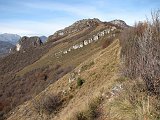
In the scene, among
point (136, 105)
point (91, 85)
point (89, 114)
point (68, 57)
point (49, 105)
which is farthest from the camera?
point (68, 57)

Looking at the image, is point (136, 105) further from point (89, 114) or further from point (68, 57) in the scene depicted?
point (68, 57)

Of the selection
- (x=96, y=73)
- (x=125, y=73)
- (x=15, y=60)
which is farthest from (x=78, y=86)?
(x=15, y=60)

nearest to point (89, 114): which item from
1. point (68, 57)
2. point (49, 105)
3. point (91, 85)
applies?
point (91, 85)

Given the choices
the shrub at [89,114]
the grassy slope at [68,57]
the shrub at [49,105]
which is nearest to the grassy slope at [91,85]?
the shrub at [89,114]

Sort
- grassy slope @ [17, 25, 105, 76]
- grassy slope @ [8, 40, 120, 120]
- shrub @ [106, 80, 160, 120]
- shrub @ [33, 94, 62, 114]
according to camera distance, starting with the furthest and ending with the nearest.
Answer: grassy slope @ [17, 25, 105, 76] → shrub @ [33, 94, 62, 114] → grassy slope @ [8, 40, 120, 120] → shrub @ [106, 80, 160, 120]

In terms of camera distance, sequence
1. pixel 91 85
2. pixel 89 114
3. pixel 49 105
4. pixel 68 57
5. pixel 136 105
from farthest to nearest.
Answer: pixel 68 57 < pixel 49 105 < pixel 91 85 < pixel 89 114 < pixel 136 105

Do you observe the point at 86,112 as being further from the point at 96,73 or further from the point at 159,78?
the point at 96,73

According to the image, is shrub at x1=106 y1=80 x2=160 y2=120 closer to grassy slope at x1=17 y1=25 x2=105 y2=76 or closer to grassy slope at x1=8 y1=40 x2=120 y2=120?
grassy slope at x1=8 y1=40 x2=120 y2=120

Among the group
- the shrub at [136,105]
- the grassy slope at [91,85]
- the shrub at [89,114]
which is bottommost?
the grassy slope at [91,85]

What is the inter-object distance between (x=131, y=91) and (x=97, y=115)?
1992 mm

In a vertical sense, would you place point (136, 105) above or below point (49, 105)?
above

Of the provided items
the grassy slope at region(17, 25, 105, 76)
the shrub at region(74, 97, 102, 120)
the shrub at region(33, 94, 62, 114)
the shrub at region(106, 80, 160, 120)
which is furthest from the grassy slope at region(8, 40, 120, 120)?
the grassy slope at region(17, 25, 105, 76)

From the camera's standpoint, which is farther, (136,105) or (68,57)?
(68,57)

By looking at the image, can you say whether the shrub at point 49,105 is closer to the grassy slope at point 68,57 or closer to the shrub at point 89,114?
the shrub at point 89,114
